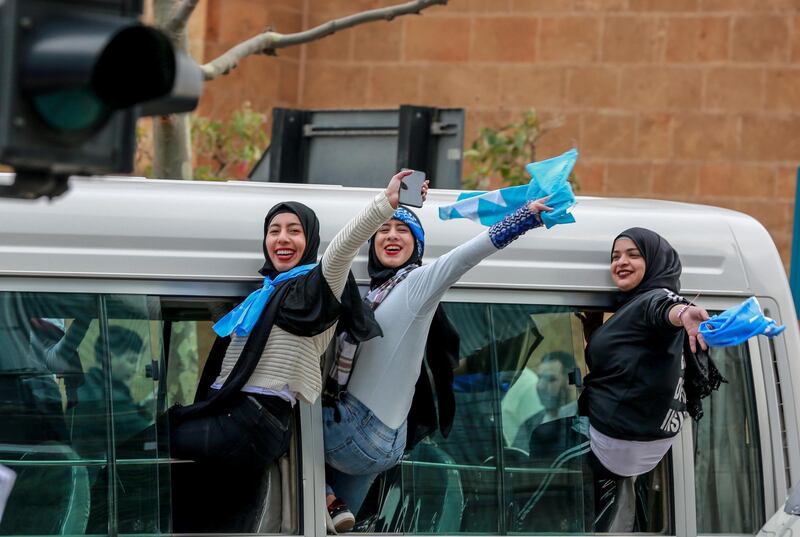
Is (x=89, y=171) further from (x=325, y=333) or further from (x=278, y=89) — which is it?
(x=278, y=89)

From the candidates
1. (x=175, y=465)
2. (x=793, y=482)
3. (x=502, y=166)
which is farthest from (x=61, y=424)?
(x=502, y=166)

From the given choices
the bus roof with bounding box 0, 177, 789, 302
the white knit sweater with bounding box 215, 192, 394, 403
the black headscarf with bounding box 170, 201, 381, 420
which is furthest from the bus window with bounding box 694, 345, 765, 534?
the white knit sweater with bounding box 215, 192, 394, 403

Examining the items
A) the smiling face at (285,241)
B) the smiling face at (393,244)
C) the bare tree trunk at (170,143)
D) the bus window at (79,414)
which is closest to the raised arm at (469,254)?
the smiling face at (393,244)

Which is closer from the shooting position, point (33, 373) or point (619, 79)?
point (33, 373)

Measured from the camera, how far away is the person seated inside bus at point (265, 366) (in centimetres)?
507

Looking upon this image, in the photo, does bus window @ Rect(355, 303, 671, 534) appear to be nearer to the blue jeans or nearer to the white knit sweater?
the blue jeans

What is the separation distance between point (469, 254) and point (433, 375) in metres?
0.60

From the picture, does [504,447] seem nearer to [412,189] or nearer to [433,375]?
[433,375]

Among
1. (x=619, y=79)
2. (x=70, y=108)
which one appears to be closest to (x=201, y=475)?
(x=70, y=108)

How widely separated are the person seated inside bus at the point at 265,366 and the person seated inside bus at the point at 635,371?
91 cm

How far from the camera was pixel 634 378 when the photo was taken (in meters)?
5.55

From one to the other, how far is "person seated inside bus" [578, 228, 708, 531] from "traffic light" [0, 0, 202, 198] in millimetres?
2815

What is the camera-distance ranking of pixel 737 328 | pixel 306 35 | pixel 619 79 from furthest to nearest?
1. pixel 619 79
2. pixel 306 35
3. pixel 737 328

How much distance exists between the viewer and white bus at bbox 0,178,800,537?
5.01 m
